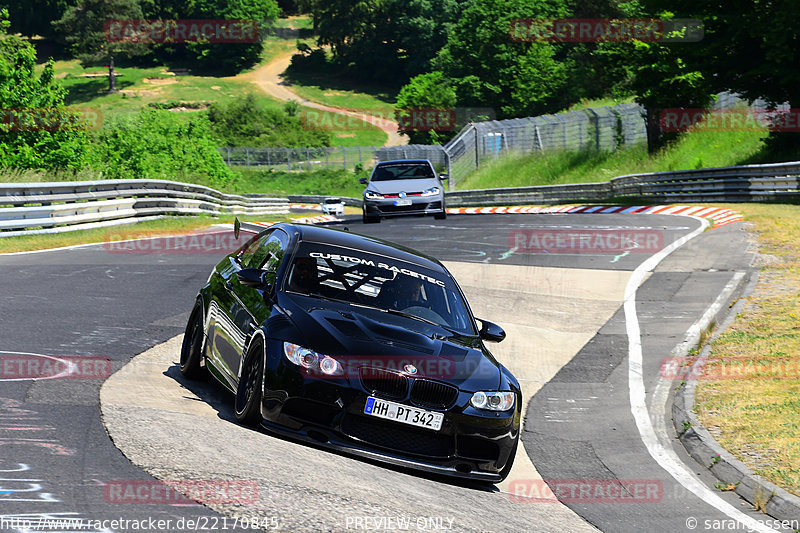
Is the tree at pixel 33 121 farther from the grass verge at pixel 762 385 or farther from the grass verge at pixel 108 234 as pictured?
the grass verge at pixel 762 385

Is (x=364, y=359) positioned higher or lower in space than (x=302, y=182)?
higher

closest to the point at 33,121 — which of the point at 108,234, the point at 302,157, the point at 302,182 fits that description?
the point at 108,234

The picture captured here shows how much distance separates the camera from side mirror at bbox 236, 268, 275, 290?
7816mm

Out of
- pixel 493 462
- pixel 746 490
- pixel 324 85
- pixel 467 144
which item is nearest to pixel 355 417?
pixel 493 462

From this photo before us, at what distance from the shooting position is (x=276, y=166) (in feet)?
286

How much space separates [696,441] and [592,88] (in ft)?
261

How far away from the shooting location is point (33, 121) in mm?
31375

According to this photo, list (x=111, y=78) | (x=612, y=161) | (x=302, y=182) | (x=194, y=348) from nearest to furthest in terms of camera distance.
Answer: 1. (x=194, y=348)
2. (x=612, y=161)
3. (x=302, y=182)
4. (x=111, y=78)

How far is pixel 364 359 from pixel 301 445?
741 mm

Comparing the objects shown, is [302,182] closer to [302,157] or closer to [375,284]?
[302,157]

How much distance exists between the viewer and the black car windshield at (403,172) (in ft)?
88.7

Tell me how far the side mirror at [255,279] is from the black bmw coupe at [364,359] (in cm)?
1

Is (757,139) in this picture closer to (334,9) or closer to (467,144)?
(467,144)

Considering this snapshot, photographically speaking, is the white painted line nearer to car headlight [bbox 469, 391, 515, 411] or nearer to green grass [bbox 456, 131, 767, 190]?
car headlight [bbox 469, 391, 515, 411]
